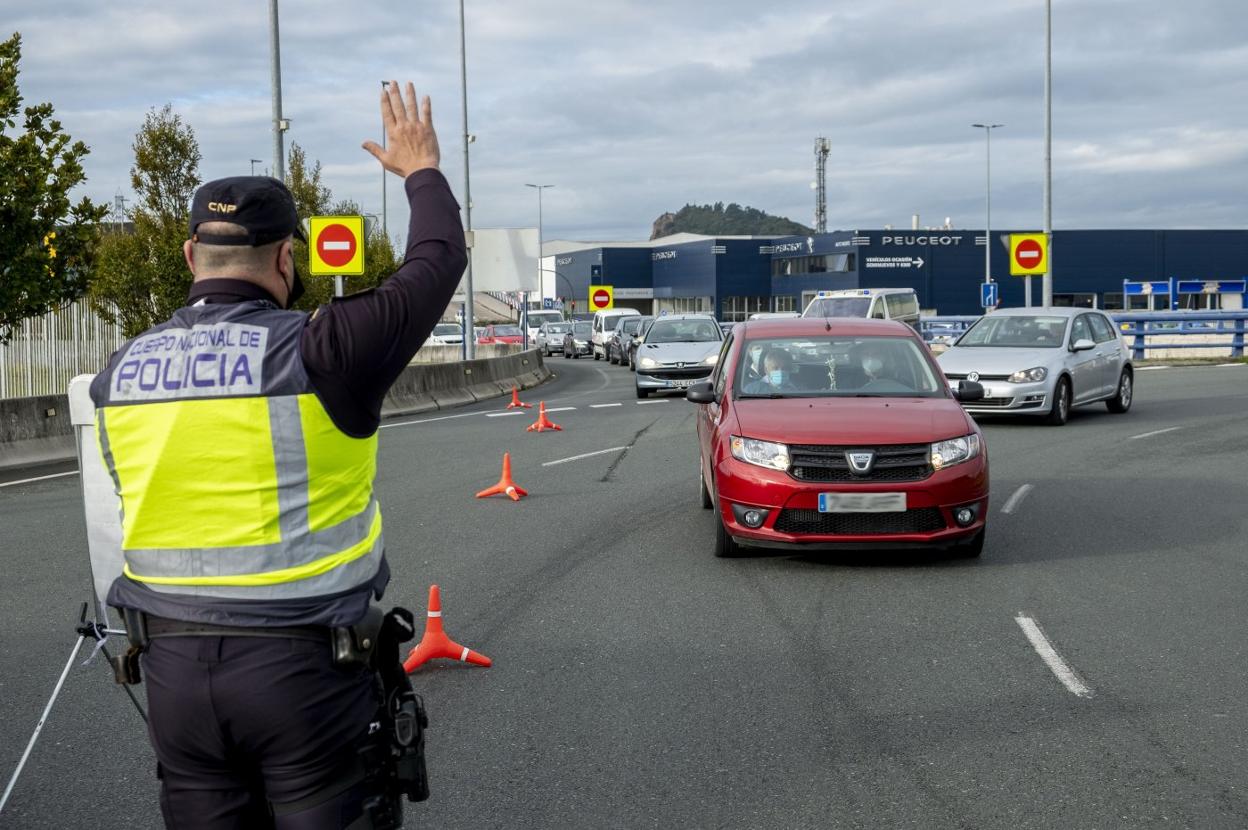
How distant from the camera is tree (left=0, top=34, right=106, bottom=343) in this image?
17.8 m

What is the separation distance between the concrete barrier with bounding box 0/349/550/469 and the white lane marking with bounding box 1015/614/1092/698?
3.73 m

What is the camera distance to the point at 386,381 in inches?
110

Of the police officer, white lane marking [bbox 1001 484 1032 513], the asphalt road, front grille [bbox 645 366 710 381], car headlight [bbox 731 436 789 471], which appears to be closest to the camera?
the police officer

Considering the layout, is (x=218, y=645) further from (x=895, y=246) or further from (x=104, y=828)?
(x=895, y=246)

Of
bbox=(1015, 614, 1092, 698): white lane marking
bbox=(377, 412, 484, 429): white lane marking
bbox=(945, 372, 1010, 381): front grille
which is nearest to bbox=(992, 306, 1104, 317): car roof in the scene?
bbox=(945, 372, 1010, 381): front grille

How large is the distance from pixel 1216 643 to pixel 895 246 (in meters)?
93.7

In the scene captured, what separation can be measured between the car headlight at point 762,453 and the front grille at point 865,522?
1.12 ft

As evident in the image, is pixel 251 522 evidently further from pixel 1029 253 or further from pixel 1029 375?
pixel 1029 253

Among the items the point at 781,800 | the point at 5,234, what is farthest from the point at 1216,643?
the point at 5,234

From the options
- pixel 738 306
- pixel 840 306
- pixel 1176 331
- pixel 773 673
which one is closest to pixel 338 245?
pixel 773 673

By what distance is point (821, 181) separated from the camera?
125750 mm

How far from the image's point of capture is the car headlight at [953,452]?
930 cm

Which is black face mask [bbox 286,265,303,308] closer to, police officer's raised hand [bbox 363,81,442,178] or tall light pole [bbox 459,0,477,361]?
police officer's raised hand [bbox 363,81,442,178]

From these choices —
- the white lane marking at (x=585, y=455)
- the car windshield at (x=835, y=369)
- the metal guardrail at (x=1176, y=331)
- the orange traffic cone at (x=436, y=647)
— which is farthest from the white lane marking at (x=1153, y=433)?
the metal guardrail at (x=1176, y=331)
